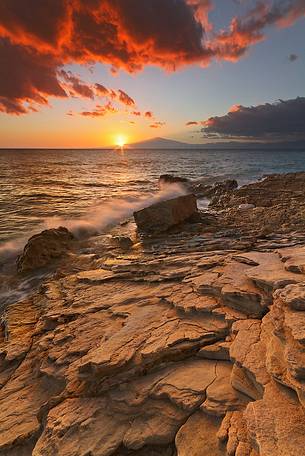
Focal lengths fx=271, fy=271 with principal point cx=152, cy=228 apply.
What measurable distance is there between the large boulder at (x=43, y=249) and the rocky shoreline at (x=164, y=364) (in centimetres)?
294

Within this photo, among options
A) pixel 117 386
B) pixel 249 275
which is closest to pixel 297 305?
pixel 249 275

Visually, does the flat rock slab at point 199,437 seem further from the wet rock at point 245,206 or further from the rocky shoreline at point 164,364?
the wet rock at point 245,206

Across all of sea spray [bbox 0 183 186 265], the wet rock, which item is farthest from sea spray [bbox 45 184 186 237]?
the wet rock

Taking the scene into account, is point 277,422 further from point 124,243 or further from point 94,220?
point 94,220

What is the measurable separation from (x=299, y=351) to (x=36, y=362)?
4.85 meters

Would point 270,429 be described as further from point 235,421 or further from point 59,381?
point 59,381

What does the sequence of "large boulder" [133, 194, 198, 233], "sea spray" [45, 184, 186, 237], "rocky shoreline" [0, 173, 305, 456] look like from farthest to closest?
"sea spray" [45, 184, 186, 237]
"large boulder" [133, 194, 198, 233]
"rocky shoreline" [0, 173, 305, 456]

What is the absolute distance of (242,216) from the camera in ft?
48.6

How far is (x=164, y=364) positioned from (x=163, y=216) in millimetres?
9641

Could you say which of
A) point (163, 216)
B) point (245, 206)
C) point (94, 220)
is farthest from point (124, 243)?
point (245, 206)

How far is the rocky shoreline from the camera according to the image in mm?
3271

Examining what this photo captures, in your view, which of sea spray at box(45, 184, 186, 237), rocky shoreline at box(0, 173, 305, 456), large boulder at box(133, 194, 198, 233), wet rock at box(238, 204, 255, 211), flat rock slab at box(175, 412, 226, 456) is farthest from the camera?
wet rock at box(238, 204, 255, 211)

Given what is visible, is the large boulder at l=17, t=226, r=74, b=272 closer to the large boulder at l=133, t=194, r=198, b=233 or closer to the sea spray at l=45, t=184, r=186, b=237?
the sea spray at l=45, t=184, r=186, b=237

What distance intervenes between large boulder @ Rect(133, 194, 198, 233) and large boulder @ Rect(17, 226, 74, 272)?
151 inches
